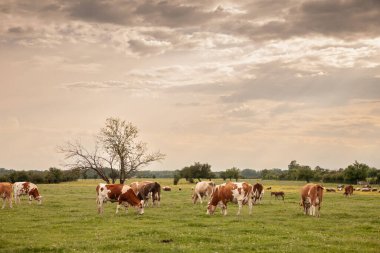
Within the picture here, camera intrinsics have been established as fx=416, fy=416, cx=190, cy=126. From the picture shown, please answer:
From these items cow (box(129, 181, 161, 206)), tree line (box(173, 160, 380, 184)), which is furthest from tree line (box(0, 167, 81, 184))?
cow (box(129, 181, 161, 206))

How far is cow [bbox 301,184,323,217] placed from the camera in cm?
3021

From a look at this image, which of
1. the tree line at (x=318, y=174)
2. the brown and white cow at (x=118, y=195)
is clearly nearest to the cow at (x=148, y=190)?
the brown and white cow at (x=118, y=195)

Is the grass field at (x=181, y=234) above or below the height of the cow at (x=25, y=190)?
below

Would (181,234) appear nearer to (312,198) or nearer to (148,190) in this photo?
(312,198)

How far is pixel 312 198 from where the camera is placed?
3038 centimetres

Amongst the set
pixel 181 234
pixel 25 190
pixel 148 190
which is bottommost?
pixel 181 234

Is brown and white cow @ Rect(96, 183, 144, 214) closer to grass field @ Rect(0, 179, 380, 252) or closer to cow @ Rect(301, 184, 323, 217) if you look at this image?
grass field @ Rect(0, 179, 380, 252)

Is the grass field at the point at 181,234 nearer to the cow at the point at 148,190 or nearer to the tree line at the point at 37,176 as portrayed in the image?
the cow at the point at 148,190

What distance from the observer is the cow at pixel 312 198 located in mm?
30208

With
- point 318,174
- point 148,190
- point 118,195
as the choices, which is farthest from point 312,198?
point 318,174

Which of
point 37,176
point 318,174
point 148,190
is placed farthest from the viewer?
point 318,174

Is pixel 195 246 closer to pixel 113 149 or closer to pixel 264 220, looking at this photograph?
pixel 264 220

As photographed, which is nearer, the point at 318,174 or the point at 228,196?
the point at 228,196

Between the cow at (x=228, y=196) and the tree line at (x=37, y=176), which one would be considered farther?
the tree line at (x=37, y=176)
